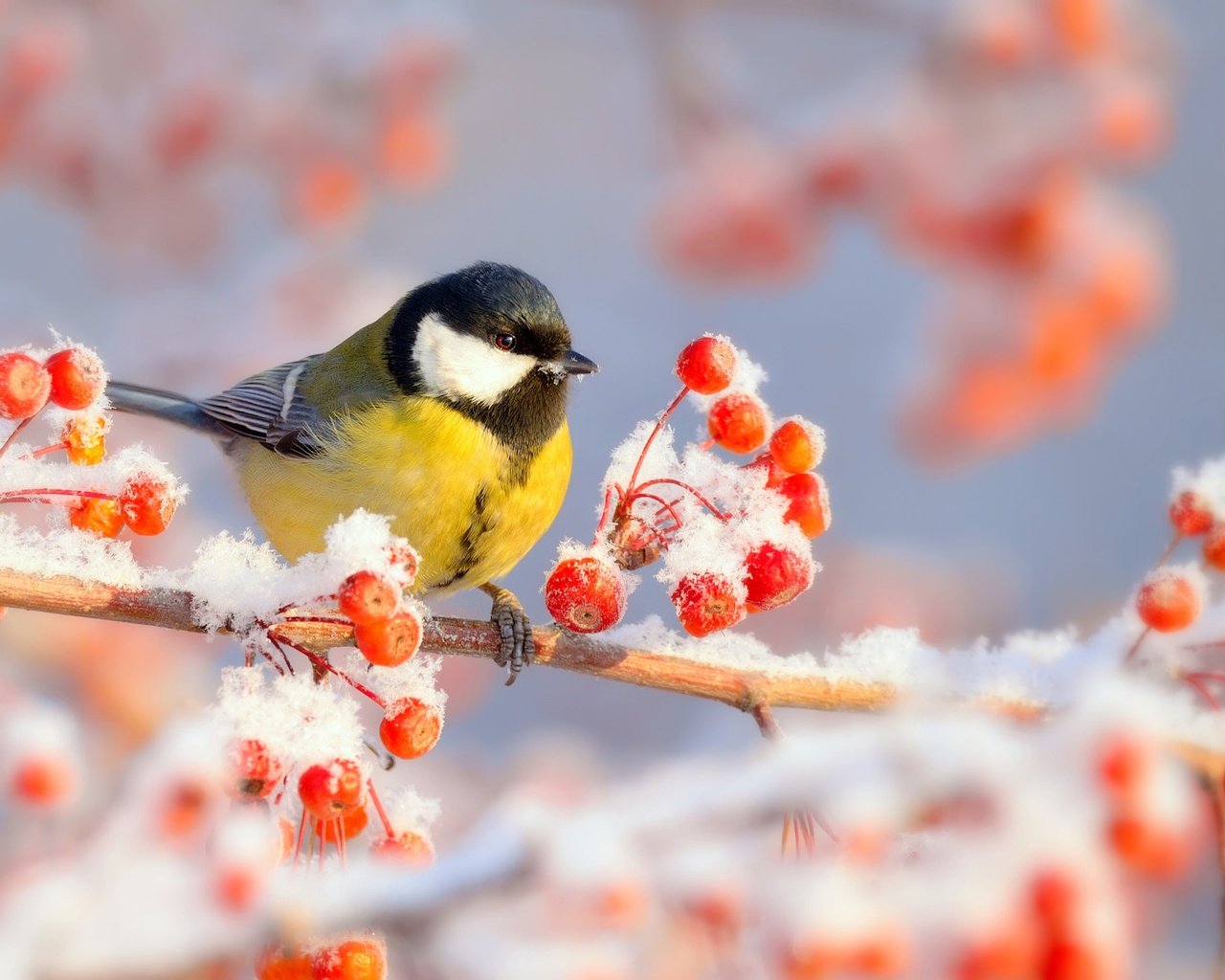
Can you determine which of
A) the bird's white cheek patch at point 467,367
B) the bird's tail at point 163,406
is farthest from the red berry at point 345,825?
the bird's tail at point 163,406

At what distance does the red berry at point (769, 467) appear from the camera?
1120mm

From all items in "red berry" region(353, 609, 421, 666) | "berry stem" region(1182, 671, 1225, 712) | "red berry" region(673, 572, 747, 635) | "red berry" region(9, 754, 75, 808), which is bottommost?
"berry stem" region(1182, 671, 1225, 712)

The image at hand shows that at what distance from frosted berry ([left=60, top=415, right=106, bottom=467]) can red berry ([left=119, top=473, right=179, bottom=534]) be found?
0.13 ft

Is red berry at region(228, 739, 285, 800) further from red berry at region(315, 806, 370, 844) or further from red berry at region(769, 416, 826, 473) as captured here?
red berry at region(769, 416, 826, 473)

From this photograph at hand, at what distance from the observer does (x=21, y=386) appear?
102cm

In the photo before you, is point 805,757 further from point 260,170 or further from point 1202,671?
point 260,170

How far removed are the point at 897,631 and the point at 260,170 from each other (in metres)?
2.30

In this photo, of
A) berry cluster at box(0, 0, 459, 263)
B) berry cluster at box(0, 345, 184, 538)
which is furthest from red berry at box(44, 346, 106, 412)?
berry cluster at box(0, 0, 459, 263)

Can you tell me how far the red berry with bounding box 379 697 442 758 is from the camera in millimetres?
1059

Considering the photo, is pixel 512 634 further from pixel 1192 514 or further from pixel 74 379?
pixel 1192 514

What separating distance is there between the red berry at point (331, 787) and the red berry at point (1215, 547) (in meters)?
0.67

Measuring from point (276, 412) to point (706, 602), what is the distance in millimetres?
1138

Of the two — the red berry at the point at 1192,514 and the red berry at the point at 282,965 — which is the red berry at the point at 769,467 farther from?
the red berry at the point at 282,965

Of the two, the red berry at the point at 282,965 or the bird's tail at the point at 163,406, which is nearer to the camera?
the red berry at the point at 282,965
